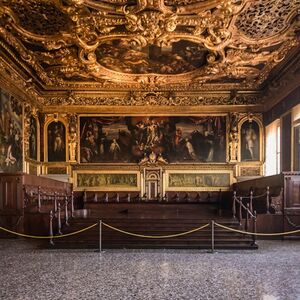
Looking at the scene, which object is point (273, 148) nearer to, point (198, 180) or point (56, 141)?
point (198, 180)

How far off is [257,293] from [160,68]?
10.6m

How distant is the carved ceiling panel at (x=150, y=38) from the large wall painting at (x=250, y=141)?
7.85 feet

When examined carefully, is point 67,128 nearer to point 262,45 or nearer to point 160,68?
point 160,68

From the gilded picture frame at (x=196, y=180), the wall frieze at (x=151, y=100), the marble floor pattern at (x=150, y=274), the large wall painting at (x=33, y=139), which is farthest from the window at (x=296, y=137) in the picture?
the large wall painting at (x=33, y=139)

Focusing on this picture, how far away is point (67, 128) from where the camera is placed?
1733 cm

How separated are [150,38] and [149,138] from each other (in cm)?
707

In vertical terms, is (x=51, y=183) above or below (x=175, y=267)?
above

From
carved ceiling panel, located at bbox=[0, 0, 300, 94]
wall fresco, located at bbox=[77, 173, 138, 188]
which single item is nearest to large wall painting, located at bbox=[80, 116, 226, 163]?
wall fresco, located at bbox=[77, 173, 138, 188]

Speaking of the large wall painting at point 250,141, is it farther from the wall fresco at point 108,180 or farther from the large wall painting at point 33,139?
the large wall painting at point 33,139

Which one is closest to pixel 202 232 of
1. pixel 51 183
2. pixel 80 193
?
pixel 51 183

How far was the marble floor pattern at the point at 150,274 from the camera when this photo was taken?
5.08 metres

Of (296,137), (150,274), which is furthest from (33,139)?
(150,274)

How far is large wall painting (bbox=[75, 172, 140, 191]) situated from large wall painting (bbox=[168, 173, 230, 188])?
1.75 metres

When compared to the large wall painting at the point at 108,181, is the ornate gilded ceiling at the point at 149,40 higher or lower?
higher
